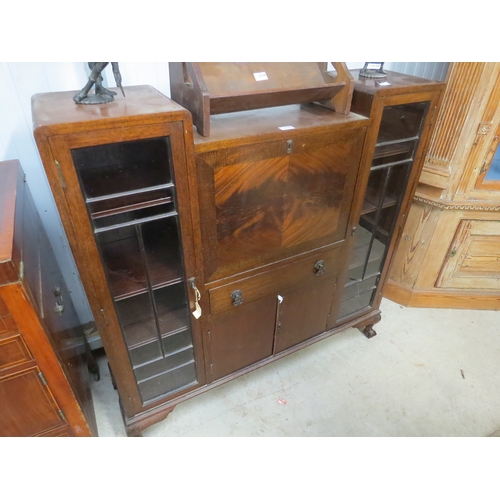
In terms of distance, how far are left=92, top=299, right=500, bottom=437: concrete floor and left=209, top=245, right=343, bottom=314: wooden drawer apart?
1.92ft

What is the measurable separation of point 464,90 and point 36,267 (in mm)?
1820

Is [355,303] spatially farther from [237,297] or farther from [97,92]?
[97,92]

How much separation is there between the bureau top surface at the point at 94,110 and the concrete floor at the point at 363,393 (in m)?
1.30

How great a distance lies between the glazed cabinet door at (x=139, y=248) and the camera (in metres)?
0.91

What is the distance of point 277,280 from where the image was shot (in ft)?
4.54

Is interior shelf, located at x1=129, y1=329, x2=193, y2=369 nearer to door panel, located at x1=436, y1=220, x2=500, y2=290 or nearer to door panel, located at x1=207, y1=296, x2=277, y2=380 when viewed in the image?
door panel, located at x1=207, y1=296, x2=277, y2=380

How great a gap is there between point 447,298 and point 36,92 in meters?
2.31

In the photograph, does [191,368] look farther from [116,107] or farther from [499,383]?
[499,383]

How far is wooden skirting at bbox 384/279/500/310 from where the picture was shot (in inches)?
84.2

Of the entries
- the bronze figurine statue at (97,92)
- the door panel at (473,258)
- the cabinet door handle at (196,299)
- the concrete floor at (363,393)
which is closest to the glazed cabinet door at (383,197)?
the concrete floor at (363,393)

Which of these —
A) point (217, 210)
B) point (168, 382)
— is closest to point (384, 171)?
point (217, 210)

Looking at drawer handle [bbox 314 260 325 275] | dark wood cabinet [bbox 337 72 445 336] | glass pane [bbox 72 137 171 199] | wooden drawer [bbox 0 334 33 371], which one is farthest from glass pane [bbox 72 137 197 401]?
dark wood cabinet [bbox 337 72 445 336]

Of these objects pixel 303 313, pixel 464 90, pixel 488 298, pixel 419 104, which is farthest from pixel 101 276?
pixel 488 298

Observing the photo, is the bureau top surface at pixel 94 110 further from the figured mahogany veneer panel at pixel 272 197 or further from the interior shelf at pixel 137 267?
the interior shelf at pixel 137 267
